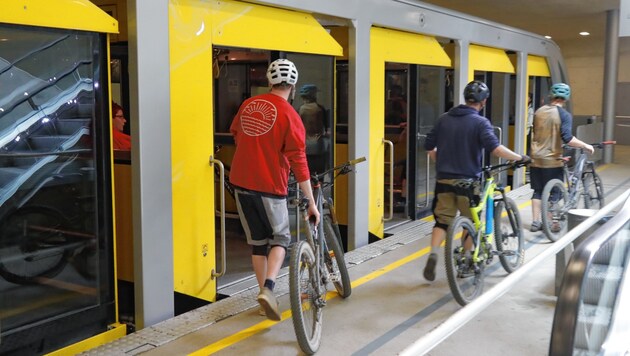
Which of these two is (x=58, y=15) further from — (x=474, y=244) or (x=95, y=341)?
(x=474, y=244)

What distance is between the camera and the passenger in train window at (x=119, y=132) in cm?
419

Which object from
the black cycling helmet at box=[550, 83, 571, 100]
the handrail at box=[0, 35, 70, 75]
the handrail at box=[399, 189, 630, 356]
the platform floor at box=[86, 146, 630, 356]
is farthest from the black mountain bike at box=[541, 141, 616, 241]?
the handrail at box=[0, 35, 70, 75]

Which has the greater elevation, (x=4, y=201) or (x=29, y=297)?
(x=4, y=201)

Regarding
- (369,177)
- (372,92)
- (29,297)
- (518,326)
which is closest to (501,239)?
(518,326)

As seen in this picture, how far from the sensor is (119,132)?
169 inches

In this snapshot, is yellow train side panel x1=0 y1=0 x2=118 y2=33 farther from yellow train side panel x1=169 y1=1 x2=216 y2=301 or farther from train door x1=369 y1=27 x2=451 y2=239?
train door x1=369 y1=27 x2=451 y2=239

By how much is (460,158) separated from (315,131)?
1.60 m

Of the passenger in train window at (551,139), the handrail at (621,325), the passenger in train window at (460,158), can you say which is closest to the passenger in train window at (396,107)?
the passenger in train window at (551,139)

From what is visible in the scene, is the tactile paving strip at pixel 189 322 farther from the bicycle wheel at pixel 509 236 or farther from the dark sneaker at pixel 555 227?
the dark sneaker at pixel 555 227

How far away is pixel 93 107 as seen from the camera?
3.63 metres

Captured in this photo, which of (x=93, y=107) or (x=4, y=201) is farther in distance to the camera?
(x=93, y=107)

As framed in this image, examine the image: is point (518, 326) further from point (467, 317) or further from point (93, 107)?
point (93, 107)

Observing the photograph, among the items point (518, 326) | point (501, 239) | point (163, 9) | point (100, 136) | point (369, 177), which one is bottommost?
point (518, 326)

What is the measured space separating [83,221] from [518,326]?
8.99ft
